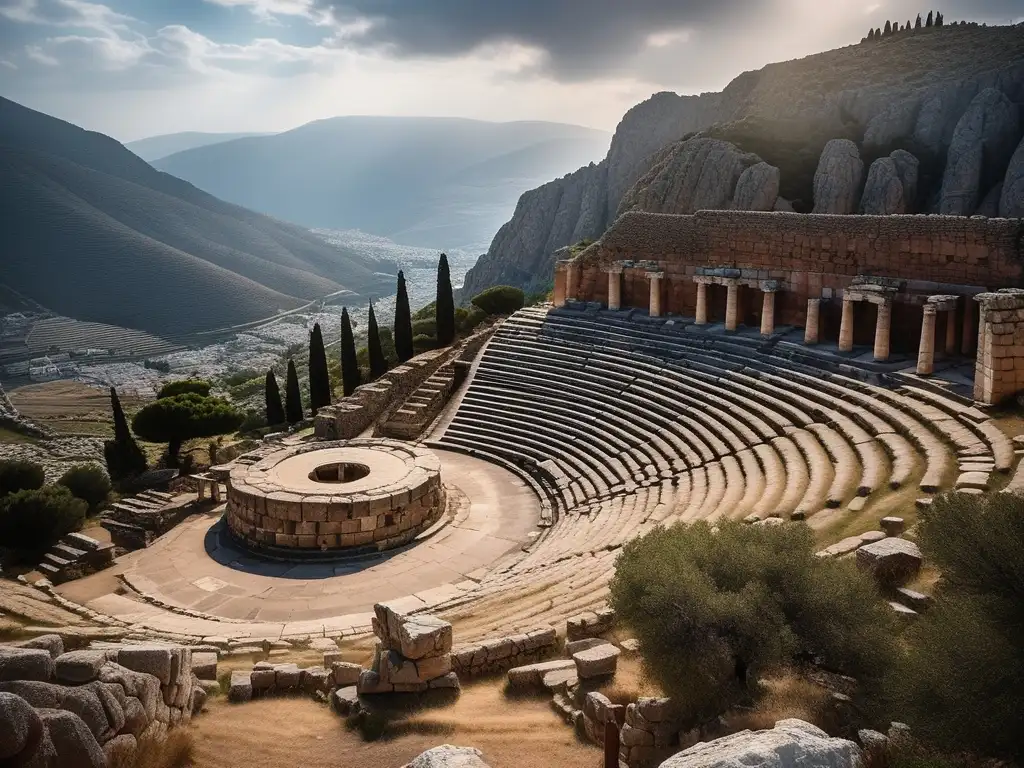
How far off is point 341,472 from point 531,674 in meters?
13.6

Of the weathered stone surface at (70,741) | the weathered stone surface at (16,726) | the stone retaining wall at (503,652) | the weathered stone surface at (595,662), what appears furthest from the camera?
the stone retaining wall at (503,652)

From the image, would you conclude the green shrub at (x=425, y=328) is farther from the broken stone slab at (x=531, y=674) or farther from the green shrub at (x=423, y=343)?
the broken stone slab at (x=531, y=674)

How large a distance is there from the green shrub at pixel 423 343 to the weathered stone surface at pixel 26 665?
34720 millimetres

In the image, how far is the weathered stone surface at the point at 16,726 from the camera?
20.9 ft

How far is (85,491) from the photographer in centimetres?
2722

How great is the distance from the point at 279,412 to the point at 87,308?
294 feet

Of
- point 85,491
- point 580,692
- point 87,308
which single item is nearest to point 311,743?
point 580,692

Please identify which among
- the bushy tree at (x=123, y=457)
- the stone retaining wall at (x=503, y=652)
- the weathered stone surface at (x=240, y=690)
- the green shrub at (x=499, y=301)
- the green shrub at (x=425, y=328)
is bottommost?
the bushy tree at (x=123, y=457)

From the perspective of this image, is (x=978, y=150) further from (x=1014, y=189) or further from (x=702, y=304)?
(x=702, y=304)

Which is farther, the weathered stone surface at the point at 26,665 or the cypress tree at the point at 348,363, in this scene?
the cypress tree at the point at 348,363

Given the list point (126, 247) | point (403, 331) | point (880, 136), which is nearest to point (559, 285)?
point (403, 331)

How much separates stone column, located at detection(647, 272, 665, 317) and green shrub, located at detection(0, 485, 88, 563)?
2017 centimetres

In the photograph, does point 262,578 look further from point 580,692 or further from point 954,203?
point 954,203

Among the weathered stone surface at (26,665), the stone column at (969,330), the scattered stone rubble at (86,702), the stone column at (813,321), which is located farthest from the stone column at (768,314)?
the weathered stone surface at (26,665)
